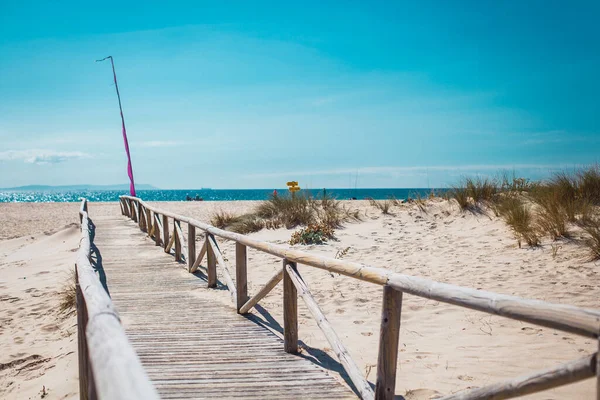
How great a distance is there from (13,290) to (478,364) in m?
8.11

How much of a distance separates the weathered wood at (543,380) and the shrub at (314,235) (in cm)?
735

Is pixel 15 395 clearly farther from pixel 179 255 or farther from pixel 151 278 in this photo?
pixel 179 255

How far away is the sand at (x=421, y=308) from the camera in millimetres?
3639

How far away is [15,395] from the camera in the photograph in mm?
3750

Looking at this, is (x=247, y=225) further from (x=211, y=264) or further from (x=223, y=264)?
(x=223, y=264)

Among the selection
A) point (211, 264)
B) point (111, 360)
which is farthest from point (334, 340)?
point (211, 264)

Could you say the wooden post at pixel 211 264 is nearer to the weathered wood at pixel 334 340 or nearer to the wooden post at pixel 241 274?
the wooden post at pixel 241 274

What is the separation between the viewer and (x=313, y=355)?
12.7 ft

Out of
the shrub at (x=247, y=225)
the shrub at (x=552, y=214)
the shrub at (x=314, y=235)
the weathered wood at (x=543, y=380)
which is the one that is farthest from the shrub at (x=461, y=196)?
the weathered wood at (x=543, y=380)

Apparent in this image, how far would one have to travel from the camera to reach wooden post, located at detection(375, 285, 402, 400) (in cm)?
257

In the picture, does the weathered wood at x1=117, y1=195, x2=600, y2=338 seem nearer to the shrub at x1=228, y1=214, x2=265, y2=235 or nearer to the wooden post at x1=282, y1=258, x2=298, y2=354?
the wooden post at x1=282, y1=258, x2=298, y2=354

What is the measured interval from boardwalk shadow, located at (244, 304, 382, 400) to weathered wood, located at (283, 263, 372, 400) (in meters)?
0.16

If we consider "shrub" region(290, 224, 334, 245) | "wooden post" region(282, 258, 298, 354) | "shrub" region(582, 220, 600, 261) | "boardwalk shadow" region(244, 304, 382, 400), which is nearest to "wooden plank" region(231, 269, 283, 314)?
"boardwalk shadow" region(244, 304, 382, 400)

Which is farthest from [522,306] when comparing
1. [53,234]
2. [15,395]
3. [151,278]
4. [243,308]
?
[53,234]
